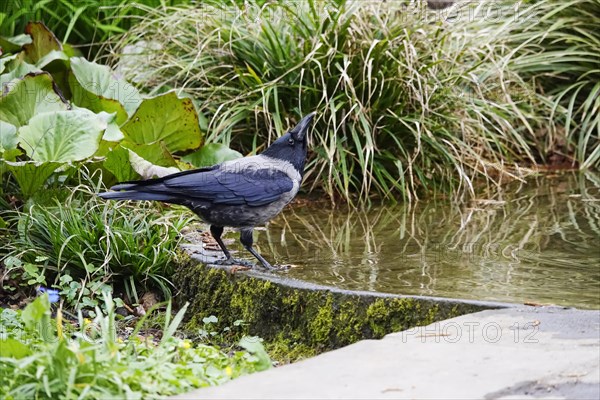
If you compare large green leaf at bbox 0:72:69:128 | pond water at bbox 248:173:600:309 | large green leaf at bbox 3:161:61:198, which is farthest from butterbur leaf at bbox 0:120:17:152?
pond water at bbox 248:173:600:309

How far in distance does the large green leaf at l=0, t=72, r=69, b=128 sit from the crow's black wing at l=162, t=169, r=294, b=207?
1.40 metres

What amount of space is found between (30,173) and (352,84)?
7.34 ft

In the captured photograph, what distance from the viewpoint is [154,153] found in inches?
198

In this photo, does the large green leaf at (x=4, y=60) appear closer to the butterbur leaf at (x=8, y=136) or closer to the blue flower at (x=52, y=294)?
the butterbur leaf at (x=8, y=136)

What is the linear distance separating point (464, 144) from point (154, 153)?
2.12 meters

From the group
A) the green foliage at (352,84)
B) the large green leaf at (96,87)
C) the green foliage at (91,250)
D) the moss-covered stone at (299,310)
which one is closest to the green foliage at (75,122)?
the large green leaf at (96,87)

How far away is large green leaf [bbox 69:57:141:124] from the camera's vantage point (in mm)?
5434

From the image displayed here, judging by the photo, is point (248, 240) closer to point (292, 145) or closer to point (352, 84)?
point (292, 145)

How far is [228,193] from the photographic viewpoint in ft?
13.4

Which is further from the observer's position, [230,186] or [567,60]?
[567,60]

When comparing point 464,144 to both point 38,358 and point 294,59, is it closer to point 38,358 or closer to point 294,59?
point 294,59

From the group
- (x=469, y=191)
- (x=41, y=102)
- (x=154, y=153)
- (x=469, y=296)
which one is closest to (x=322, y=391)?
(x=469, y=296)

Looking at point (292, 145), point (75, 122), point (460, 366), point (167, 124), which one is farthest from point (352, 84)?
point (460, 366)

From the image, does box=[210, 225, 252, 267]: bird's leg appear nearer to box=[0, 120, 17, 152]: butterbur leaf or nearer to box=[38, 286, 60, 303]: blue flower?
box=[38, 286, 60, 303]: blue flower
